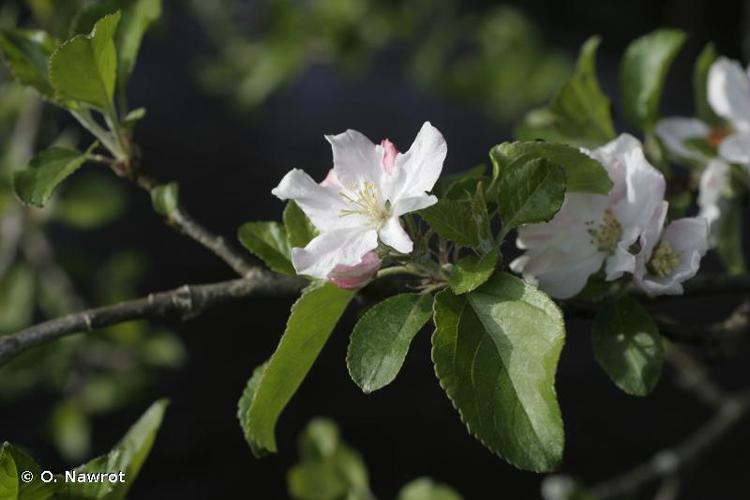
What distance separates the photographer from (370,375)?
670mm

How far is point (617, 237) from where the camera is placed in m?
0.77

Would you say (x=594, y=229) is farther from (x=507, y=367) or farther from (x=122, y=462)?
(x=122, y=462)

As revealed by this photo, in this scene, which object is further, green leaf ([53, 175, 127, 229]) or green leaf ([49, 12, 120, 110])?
green leaf ([53, 175, 127, 229])

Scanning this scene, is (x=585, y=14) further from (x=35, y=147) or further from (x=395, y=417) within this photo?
(x=35, y=147)

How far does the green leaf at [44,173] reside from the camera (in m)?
0.79

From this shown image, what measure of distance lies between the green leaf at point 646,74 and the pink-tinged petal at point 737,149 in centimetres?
12

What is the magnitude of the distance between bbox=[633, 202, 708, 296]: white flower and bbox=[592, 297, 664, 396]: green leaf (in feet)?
0.11

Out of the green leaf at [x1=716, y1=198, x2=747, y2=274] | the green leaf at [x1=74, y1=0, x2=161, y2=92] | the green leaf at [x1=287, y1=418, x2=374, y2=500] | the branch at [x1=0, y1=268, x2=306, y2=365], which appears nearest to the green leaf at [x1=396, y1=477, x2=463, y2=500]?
the green leaf at [x1=287, y1=418, x2=374, y2=500]

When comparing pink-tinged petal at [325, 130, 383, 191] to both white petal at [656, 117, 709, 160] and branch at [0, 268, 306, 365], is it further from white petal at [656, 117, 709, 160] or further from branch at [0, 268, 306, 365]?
white petal at [656, 117, 709, 160]

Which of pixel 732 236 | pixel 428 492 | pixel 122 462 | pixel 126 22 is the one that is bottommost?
pixel 428 492

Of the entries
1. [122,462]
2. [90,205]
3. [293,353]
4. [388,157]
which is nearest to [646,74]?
[388,157]

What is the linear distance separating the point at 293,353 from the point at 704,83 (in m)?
0.61

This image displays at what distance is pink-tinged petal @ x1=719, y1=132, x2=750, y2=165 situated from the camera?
2.95 feet

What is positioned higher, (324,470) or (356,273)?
(356,273)
